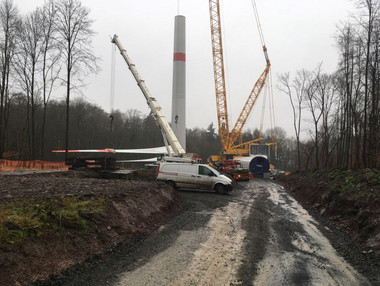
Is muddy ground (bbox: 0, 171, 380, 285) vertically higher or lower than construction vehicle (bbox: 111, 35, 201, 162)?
lower

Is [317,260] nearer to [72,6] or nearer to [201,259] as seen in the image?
[201,259]

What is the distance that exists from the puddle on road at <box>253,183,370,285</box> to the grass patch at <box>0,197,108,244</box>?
4300mm

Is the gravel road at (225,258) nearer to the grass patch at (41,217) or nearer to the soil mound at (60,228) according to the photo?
the soil mound at (60,228)

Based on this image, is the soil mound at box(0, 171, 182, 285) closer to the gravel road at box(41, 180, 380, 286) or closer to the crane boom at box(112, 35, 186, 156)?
the gravel road at box(41, 180, 380, 286)

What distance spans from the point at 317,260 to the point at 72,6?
29.4m

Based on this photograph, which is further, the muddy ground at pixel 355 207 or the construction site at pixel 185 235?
the muddy ground at pixel 355 207

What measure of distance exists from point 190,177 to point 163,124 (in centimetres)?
724

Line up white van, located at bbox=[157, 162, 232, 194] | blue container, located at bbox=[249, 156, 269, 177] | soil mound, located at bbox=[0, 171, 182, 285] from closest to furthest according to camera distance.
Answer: soil mound, located at bbox=[0, 171, 182, 285]
white van, located at bbox=[157, 162, 232, 194]
blue container, located at bbox=[249, 156, 269, 177]

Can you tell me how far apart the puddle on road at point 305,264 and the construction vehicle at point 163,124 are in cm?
1337

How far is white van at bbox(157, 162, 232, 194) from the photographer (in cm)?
1978

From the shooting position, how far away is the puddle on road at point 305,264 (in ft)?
20.1

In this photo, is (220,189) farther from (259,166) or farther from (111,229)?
(259,166)

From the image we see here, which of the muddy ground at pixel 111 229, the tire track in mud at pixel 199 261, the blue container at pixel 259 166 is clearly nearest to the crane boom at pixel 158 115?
the muddy ground at pixel 111 229

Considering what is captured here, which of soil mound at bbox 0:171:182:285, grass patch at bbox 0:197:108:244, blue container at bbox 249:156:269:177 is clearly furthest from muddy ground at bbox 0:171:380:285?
blue container at bbox 249:156:269:177
